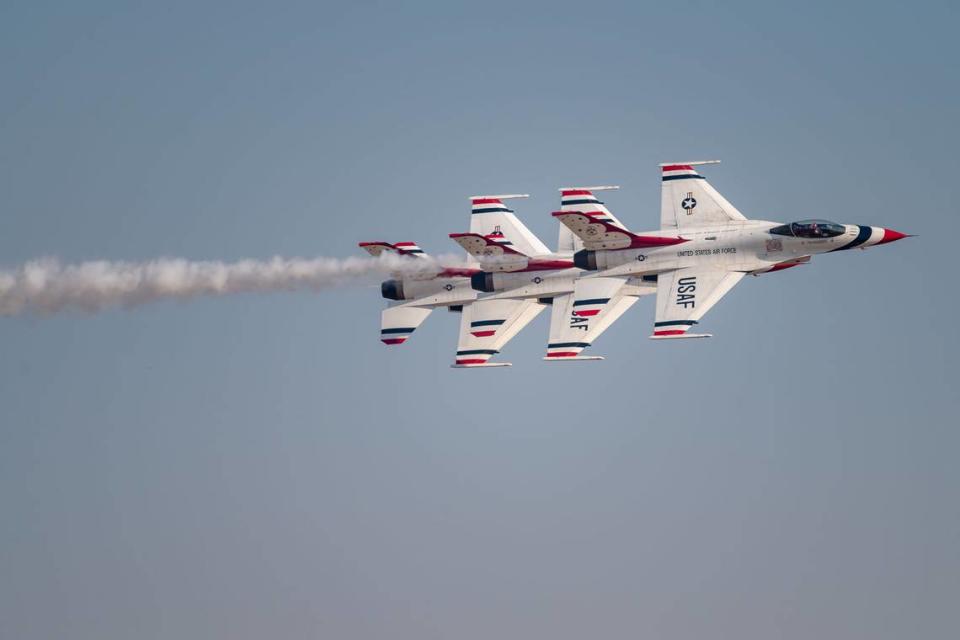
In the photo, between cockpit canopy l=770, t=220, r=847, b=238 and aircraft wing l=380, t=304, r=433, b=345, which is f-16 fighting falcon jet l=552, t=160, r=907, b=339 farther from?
aircraft wing l=380, t=304, r=433, b=345

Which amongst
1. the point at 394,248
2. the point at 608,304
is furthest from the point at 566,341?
the point at 394,248

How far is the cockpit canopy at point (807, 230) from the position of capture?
289ft

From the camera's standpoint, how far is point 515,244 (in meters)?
93.8

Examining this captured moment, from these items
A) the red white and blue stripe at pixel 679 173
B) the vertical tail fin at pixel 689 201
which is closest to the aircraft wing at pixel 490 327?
the vertical tail fin at pixel 689 201

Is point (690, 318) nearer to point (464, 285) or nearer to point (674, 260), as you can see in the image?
point (674, 260)

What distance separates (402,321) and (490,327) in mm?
3873

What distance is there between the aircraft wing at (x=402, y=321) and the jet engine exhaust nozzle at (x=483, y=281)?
2.53 meters

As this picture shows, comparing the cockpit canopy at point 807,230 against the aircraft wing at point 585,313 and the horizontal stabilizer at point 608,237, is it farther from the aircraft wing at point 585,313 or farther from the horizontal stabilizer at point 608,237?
the aircraft wing at point 585,313

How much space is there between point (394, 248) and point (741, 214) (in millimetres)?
14957

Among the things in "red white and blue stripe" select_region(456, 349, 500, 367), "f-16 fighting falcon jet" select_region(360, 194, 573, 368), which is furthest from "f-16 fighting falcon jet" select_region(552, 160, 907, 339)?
"red white and blue stripe" select_region(456, 349, 500, 367)

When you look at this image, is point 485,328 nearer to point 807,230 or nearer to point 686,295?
point 686,295

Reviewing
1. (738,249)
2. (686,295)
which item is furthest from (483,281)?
(738,249)

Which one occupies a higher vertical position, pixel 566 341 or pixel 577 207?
pixel 577 207

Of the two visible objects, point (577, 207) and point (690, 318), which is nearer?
point (690, 318)
